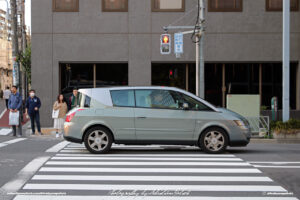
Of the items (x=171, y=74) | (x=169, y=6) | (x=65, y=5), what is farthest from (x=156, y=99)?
(x=65, y=5)

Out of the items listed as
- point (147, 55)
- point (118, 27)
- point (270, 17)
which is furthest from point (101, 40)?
point (270, 17)

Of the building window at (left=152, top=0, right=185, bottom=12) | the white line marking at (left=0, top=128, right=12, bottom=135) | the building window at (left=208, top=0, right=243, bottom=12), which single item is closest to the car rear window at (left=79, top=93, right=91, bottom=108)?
the white line marking at (left=0, top=128, right=12, bottom=135)

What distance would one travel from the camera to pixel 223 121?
11.2m

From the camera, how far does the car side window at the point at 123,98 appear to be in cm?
1134

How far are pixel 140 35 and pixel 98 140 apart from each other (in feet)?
35.1

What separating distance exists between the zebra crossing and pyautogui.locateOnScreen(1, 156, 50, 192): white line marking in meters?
0.14

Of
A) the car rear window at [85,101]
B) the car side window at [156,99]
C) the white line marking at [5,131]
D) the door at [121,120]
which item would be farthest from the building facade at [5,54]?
the car side window at [156,99]

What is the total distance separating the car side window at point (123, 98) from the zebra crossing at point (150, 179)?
134 centimetres

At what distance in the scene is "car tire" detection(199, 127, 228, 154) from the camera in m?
11.2

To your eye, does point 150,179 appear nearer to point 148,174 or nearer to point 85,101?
point 148,174

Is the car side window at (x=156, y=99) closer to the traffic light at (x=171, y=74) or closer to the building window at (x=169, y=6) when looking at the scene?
the traffic light at (x=171, y=74)

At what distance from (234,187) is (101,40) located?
15092mm

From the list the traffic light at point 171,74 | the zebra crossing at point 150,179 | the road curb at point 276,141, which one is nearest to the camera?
the zebra crossing at point 150,179

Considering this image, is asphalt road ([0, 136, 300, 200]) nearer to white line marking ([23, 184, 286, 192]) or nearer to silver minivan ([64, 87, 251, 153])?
white line marking ([23, 184, 286, 192])
